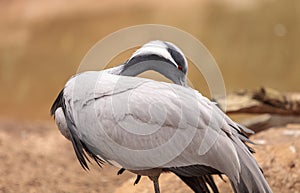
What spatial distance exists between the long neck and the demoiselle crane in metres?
0.10

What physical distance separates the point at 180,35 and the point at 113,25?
120 cm

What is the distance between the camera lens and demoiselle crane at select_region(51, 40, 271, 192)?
5.80 ft

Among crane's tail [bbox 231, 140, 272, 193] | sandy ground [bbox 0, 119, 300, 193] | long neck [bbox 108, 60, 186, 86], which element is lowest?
sandy ground [bbox 0, 119, 300, 193]

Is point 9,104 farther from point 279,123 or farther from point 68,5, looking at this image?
point 279,123

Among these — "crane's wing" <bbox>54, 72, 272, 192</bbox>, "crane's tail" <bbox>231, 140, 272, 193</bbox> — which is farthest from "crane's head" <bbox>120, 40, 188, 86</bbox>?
"crane's tail" <bbox>231, 140, 272, 193</bbox>

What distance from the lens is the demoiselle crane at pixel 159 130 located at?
5.80 feet

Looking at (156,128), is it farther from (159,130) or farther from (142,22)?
(142,22)

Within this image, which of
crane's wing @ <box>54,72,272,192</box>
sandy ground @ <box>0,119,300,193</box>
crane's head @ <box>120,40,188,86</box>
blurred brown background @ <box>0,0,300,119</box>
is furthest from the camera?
blurred brown background @ <box>0,0,300,119</box>

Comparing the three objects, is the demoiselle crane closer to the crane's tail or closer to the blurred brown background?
the crane's tail

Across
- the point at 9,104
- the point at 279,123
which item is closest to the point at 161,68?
the point at 279,123

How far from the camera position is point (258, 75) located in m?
6.24

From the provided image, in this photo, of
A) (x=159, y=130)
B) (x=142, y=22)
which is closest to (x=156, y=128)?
(x=159, y=130)

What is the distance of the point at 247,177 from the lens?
178cm

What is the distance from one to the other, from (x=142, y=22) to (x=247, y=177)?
493 centimetres
